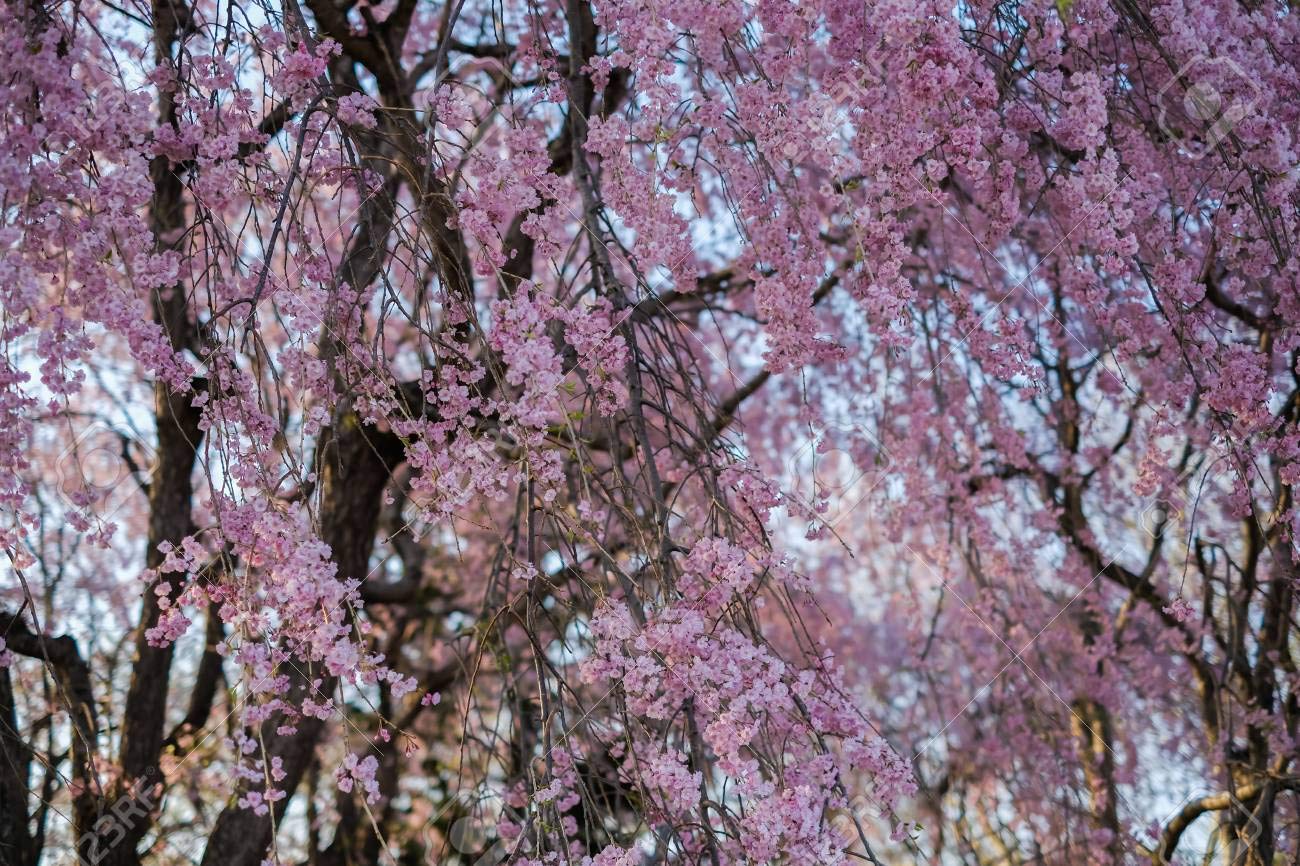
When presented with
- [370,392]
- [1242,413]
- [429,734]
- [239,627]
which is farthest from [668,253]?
[429,734]

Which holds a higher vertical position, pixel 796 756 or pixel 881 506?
pixel 881 506

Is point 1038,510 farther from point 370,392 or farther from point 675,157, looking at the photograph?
point 370,392

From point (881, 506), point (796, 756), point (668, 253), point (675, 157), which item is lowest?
point (796, 756)

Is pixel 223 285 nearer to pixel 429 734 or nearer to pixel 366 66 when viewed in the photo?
pixel 366 66

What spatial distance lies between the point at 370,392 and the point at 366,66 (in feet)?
8.11

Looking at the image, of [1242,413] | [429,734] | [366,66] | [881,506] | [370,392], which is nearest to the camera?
[370,392]

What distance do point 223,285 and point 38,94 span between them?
0.42 meters

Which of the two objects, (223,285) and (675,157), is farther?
(675,157)

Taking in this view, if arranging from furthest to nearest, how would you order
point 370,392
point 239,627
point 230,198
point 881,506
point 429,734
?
point 429,734
point 881,506
point 230,198
point 370,392
point 239,627

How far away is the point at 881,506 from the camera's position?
4.55m

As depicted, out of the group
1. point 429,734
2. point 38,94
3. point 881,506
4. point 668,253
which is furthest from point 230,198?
point 429,734

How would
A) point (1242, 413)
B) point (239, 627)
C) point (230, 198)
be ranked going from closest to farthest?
1. point (239, 627)
2. point (230, 198)
3. point (1242, 413)

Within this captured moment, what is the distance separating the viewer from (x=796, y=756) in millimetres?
2160

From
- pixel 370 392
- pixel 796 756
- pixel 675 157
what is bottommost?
pixel 796 756
